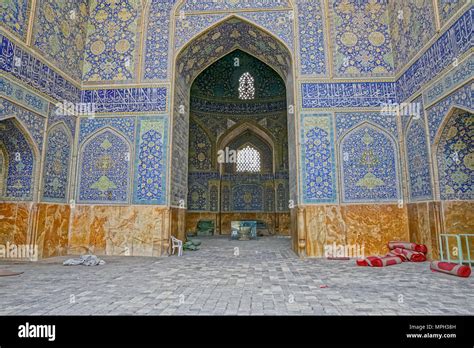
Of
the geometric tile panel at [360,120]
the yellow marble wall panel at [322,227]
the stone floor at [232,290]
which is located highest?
the geometric tile panel at [360,120]

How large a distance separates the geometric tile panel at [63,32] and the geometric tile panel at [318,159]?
19.9 feet

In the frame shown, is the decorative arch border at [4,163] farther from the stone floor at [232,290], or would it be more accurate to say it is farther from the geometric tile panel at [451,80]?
the geometric tile panel at [451,80]

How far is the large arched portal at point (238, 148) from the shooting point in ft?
49.5

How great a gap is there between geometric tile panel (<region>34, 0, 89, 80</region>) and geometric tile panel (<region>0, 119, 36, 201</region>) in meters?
2.07

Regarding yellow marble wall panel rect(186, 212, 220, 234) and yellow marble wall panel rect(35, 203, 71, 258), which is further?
yellow marble wall panel rect(186, 212, 220, 234)

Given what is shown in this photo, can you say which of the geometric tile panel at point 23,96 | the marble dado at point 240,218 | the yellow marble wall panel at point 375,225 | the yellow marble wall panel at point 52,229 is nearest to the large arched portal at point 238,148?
the marble dado at point 240,218

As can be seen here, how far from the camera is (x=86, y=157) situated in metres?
7.59

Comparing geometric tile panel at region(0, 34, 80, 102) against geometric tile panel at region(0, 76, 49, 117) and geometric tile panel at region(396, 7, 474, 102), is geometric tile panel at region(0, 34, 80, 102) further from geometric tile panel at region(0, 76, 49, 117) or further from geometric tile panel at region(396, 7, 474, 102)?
geometric tile panel at region(396, 7, 474, 102)

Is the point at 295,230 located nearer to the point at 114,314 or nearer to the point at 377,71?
the point at 377,71

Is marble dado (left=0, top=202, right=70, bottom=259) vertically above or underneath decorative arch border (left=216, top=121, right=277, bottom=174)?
underneath

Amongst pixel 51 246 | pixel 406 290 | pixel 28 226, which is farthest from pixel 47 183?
Answer: pixel 406 290

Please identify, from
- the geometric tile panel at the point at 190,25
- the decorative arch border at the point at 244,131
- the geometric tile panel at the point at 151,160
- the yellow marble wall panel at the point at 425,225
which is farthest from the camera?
the decorative arch border at the point at 244,131

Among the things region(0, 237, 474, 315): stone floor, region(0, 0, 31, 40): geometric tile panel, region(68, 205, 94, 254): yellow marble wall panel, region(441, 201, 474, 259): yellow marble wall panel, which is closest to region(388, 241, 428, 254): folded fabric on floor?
region(0, 237, 474, 315): stone floor

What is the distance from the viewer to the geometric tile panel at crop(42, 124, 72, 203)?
261 inches
